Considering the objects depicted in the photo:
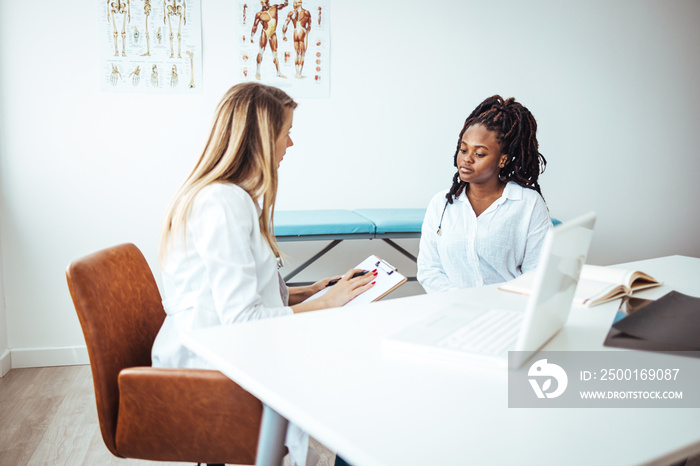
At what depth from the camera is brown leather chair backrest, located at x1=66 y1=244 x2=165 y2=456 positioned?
113 cm

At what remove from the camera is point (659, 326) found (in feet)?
3.35

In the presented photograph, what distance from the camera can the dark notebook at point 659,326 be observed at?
→ 94 centimetres

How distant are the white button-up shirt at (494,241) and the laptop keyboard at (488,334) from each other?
851 millimetres

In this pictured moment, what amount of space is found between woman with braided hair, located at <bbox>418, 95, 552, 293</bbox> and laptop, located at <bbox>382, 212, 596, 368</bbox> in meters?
0.89

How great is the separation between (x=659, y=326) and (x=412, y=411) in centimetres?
57

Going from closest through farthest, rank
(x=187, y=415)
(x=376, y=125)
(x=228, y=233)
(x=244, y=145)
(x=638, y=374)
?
(x=638, y=374) < (x=187, y=415) < (x=228, y=233) < (x=244, y=145) < (x=376, y=125)

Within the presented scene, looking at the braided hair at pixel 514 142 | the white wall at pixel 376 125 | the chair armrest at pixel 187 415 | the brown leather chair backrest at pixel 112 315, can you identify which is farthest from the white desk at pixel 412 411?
the white wall at pixel 376 125

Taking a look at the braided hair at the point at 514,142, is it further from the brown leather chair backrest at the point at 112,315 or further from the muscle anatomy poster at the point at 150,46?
the muscle anatomy poster at the point at 150,46

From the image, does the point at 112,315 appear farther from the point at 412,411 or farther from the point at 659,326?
the point at 659,326

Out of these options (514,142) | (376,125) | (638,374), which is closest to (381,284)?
(638,374)

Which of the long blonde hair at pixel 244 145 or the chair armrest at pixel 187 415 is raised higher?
the long blonde hair at pixel 244 145

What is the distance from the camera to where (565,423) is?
703mm

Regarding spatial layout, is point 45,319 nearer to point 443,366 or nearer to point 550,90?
point 443,366

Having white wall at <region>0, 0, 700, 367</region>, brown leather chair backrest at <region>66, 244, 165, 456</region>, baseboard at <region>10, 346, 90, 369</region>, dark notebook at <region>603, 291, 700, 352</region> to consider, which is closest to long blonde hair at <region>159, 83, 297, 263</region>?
brown leather chair backrest at <region>66, 244, 165, 456</region>
